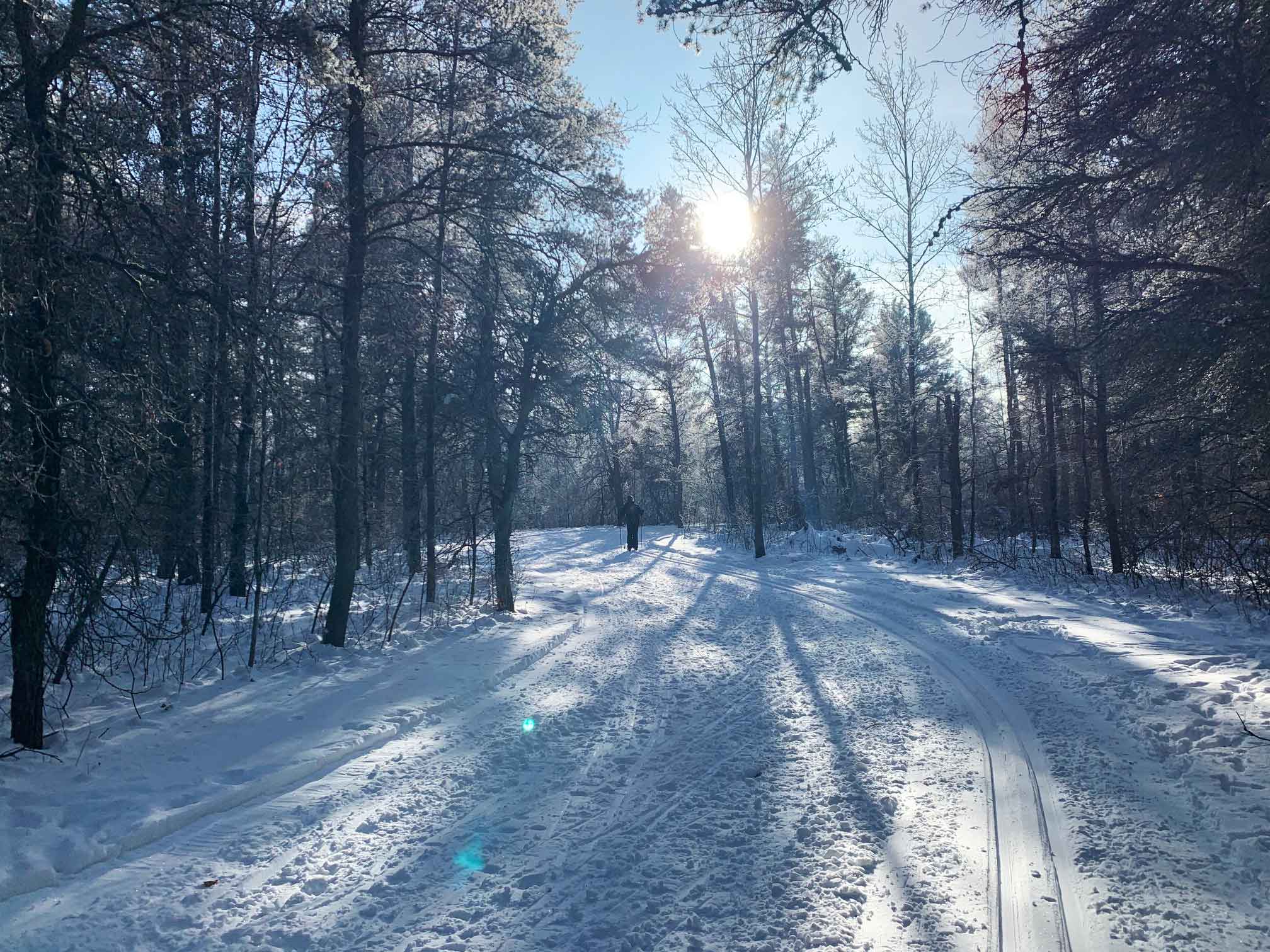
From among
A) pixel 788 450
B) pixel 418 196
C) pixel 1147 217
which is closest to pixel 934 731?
pixel 1147 217

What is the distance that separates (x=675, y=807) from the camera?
4.19 m

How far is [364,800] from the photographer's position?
4453mm

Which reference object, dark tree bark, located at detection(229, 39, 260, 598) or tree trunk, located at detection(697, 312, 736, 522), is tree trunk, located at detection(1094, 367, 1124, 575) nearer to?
dark tree bark, located at detection(229, 39, 260, 598)

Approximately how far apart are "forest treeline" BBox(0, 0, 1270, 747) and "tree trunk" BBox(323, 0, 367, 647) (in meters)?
0.05

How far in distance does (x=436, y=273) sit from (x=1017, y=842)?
10628 millimetres

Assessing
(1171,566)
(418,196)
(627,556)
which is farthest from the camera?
(627,556)

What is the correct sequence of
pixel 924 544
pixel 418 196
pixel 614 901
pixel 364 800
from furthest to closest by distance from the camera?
pixel 924 544
pixel 418 196
pixel 364 800
pixel 614 901

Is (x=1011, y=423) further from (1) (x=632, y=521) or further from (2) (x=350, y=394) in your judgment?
(2) (x=350, y=394)

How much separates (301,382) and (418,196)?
9.51 feet

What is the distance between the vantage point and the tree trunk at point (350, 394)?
8.27m

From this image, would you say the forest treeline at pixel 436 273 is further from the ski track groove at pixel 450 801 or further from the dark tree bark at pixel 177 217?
the ski track groove at pixel 450 801

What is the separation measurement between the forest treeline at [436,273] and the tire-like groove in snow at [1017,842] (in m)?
4.34

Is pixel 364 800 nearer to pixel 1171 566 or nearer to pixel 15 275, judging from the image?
pixel 15 275

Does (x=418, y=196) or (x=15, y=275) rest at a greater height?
(x=418, y=196)
